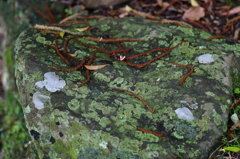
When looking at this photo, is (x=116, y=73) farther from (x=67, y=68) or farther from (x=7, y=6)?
(x=7, y=6)

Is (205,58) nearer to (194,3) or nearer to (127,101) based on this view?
(127,101)

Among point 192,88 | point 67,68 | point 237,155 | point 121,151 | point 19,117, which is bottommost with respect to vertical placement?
point 19,117

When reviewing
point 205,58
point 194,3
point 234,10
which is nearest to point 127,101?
point 205,58

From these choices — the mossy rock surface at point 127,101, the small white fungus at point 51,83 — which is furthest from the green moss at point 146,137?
the small white fungus at point 51,83

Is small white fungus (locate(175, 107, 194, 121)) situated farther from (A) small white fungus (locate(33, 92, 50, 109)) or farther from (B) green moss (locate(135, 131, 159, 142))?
(A) small white fungus (locate(33, 92, 50, 109))

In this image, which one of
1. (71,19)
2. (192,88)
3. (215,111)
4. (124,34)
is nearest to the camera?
(215,111)

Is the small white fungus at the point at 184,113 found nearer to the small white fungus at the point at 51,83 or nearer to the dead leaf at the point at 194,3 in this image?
the small white fungus at the point at 51,83

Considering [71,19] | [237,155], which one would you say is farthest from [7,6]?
[237,155]

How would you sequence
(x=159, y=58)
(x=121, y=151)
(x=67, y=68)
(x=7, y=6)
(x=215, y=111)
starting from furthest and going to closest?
(x=7, y=6), (x=159, y=58), (x=67, y=68), (x=215, y=111), (x=121, y=151)
